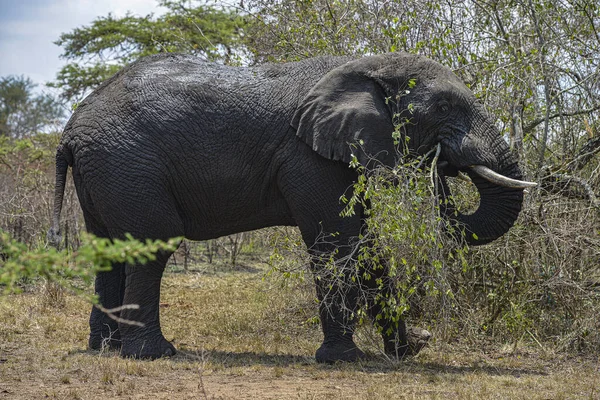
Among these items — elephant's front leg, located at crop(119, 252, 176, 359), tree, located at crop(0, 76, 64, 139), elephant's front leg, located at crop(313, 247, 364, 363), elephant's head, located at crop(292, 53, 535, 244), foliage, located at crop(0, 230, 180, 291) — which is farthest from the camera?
tree, located at crop(0, 76, 64, 139)

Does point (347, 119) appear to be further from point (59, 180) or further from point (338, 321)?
point (59, 180)

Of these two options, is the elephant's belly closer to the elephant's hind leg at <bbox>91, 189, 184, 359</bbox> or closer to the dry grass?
the elephant's hind leg at <bbox>91, 189, 184, 359</bbox>

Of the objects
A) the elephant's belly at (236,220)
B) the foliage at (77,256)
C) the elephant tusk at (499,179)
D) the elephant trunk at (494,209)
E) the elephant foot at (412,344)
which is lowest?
the elephant foot at (412,344)

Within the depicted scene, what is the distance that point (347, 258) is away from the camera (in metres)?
7.29

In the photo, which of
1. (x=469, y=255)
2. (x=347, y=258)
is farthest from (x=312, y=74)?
(x=469, y=255)

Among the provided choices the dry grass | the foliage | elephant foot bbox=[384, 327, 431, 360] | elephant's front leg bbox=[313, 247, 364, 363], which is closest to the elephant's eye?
elephant's front leg bbox=[313, 247, 364, 363]

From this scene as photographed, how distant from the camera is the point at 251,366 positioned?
746 cm

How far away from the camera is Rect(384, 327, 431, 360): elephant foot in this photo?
26.1ft

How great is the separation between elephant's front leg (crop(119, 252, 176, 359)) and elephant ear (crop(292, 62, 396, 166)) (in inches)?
67.2

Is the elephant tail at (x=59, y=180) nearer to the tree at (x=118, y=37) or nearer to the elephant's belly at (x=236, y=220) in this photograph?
the elephant's belly at (x=236, y=220)

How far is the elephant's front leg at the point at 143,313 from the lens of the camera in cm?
771

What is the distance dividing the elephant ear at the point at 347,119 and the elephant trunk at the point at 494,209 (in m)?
0.65

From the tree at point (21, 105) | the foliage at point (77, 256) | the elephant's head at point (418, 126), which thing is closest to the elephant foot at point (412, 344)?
the elephant's head at point (418, 126)

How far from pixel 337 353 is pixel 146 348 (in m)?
1.67
